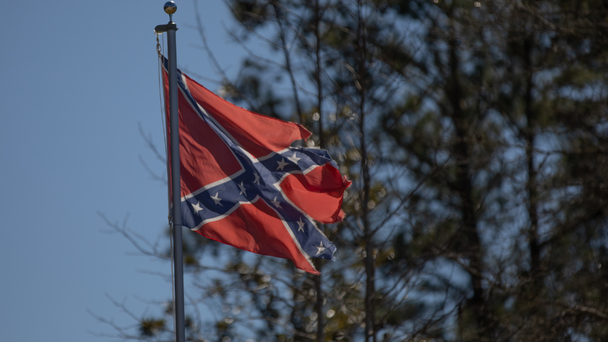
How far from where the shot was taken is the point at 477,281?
11.6 meters

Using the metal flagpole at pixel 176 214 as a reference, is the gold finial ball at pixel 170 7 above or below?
above

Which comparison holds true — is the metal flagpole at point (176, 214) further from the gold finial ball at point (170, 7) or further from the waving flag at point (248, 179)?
the gold finial ball at point (170, 7)

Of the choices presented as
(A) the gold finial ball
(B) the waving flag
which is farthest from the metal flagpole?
(A) the gold finial ball

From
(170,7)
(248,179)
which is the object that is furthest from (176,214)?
(170,7)

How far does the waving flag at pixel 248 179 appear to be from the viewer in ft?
19.1

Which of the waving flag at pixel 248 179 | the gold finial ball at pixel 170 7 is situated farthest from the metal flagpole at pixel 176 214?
the gold finial ball at pixel 170 7

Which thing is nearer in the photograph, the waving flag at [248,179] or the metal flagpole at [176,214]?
the metal flagpole at [176,214]

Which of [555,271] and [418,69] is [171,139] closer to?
[555,271]

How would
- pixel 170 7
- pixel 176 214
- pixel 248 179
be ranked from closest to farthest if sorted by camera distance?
pixel 176 214, pixel 170 7, pixel 248 179

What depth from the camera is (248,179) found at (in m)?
6.01

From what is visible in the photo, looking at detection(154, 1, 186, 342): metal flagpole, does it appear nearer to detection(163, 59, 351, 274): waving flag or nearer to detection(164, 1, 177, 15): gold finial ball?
detection(163, 59, 351, 274): waving flag

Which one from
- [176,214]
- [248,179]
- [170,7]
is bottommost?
[176,214]

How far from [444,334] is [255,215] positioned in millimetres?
6497

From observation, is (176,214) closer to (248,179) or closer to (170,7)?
(248,179)
